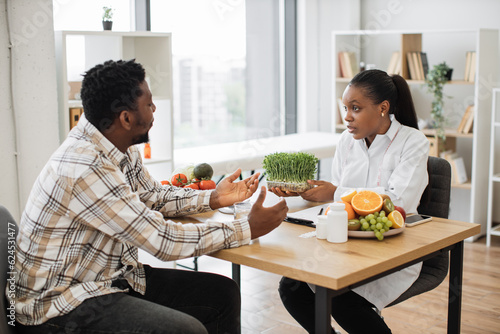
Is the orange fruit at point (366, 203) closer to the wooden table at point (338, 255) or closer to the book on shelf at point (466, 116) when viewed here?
the wooden table at point (338, 255)

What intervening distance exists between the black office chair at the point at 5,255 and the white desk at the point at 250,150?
6.36 ft

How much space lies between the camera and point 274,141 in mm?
4855

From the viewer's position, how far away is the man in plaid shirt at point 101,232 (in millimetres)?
1688

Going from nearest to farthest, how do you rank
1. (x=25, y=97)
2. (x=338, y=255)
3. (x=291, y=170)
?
(x=338, y=255) < (x=291, y=170) < (x=25, y=97)

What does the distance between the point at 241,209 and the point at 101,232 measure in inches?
23.0

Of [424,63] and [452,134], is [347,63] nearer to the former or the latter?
[424,63]

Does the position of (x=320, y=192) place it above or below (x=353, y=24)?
below

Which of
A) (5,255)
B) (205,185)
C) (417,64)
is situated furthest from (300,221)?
(417,64)

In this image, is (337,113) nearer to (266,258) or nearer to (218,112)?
(218,112)

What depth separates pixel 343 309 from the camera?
220cm

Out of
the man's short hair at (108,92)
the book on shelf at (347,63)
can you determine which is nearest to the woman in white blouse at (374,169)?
the man's short hair at (108,92)

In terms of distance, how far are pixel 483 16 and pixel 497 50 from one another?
34 centimetres

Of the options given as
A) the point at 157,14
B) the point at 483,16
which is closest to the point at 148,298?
the point at 157,14

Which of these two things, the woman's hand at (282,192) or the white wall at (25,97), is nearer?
the woman's hand at (282,192)
